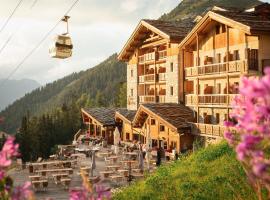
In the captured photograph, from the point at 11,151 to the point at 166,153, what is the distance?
28.4 m

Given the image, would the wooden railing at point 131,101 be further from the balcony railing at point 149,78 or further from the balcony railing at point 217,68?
the balcony railing at point 217,68

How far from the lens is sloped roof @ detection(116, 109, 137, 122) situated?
139 ft

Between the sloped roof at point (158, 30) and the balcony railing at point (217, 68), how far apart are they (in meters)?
3.98

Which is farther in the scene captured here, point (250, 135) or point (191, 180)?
point (191, 180)

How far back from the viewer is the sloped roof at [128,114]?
42.5 meters

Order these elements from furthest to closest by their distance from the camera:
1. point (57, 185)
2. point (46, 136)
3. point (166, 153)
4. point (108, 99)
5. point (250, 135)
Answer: point (108, 99), point (46, 136), point (166, 153), point (57, 185), point (250, 135)

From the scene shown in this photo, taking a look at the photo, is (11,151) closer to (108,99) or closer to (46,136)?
(46,136)

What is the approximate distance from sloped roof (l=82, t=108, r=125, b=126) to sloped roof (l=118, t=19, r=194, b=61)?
659cm

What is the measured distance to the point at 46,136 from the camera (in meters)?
82.5

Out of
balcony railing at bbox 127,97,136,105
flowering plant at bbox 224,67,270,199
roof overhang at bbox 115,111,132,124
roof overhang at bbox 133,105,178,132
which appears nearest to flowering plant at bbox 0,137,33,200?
flowering plant at bbox 224,67,270,199

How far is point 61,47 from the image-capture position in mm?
22438

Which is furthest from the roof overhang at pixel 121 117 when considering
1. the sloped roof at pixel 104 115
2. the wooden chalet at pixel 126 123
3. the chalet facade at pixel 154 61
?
the chalet facade at pixel 154 61

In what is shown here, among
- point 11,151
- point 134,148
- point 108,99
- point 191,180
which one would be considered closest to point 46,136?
point 134,148

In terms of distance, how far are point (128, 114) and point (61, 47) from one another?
22.1 meters
